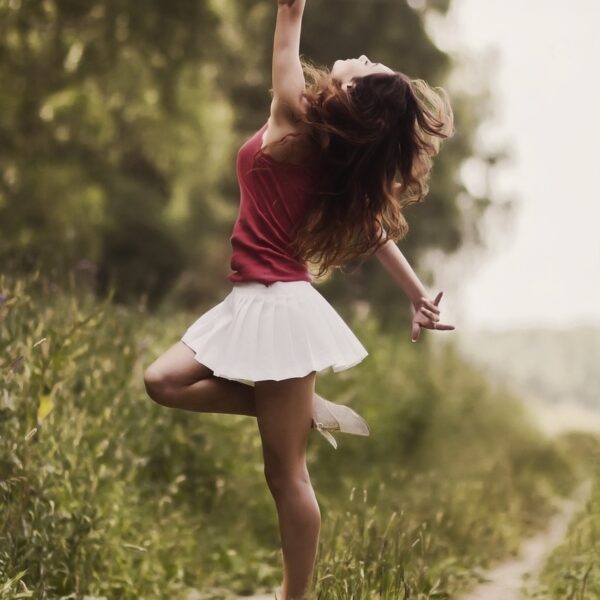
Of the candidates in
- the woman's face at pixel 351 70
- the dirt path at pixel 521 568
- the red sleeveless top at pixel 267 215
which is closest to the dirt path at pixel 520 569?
the dirt path at pixel 521 568

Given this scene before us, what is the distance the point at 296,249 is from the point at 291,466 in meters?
0.74

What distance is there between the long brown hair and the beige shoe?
20.0 inches

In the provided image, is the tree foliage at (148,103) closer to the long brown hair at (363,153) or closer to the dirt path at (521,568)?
the long brown hair at (363,153)

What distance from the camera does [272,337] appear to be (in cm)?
347

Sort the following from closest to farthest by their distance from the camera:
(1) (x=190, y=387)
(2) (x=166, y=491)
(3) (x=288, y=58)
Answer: (3) (x=288, y=58)
(1) (x=190, y=387)
(2) (x=166, y=491)

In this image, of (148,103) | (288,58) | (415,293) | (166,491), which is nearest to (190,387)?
(415,293)

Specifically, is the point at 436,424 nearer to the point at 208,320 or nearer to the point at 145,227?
the point at 208,320

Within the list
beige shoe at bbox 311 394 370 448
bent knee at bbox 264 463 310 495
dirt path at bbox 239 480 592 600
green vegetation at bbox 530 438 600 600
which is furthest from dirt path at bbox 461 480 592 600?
bent knee at bbox 264 463 310 495

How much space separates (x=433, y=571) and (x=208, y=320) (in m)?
1.84

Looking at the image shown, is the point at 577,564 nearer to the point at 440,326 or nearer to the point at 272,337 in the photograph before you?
the point at 440,326

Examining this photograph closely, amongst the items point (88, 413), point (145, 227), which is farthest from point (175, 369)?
point (145, 227)

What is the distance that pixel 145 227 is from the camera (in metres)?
15.8

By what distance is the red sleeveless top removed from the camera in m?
3.53

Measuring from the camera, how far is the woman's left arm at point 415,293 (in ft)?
12.3
